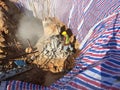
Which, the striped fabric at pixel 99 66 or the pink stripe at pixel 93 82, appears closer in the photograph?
the pink stripe at pixel 93 82

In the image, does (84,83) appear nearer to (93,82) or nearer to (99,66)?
(93,82)

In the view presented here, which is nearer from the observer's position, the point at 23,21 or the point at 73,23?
the point at 73,23

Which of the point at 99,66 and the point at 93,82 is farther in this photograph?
the point at 99,66

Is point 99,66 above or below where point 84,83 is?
above

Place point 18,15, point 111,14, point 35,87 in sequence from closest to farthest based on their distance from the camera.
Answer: point 35,87
point 111,14
point 18,15

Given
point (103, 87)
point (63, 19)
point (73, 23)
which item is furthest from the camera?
point (63, 19)

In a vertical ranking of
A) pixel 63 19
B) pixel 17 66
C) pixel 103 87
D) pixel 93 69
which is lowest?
pixel 103 87

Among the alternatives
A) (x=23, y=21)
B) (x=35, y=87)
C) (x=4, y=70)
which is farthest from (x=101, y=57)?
(x=23, y=21)

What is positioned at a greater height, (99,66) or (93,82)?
(99,66)

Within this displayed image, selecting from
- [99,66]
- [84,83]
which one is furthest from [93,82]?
[99,66]

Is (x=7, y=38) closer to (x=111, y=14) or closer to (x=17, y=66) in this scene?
(x=17, y=66)

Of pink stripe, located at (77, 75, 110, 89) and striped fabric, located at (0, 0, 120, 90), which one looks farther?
striped fabric, located at (0, 0, 120, 90)
